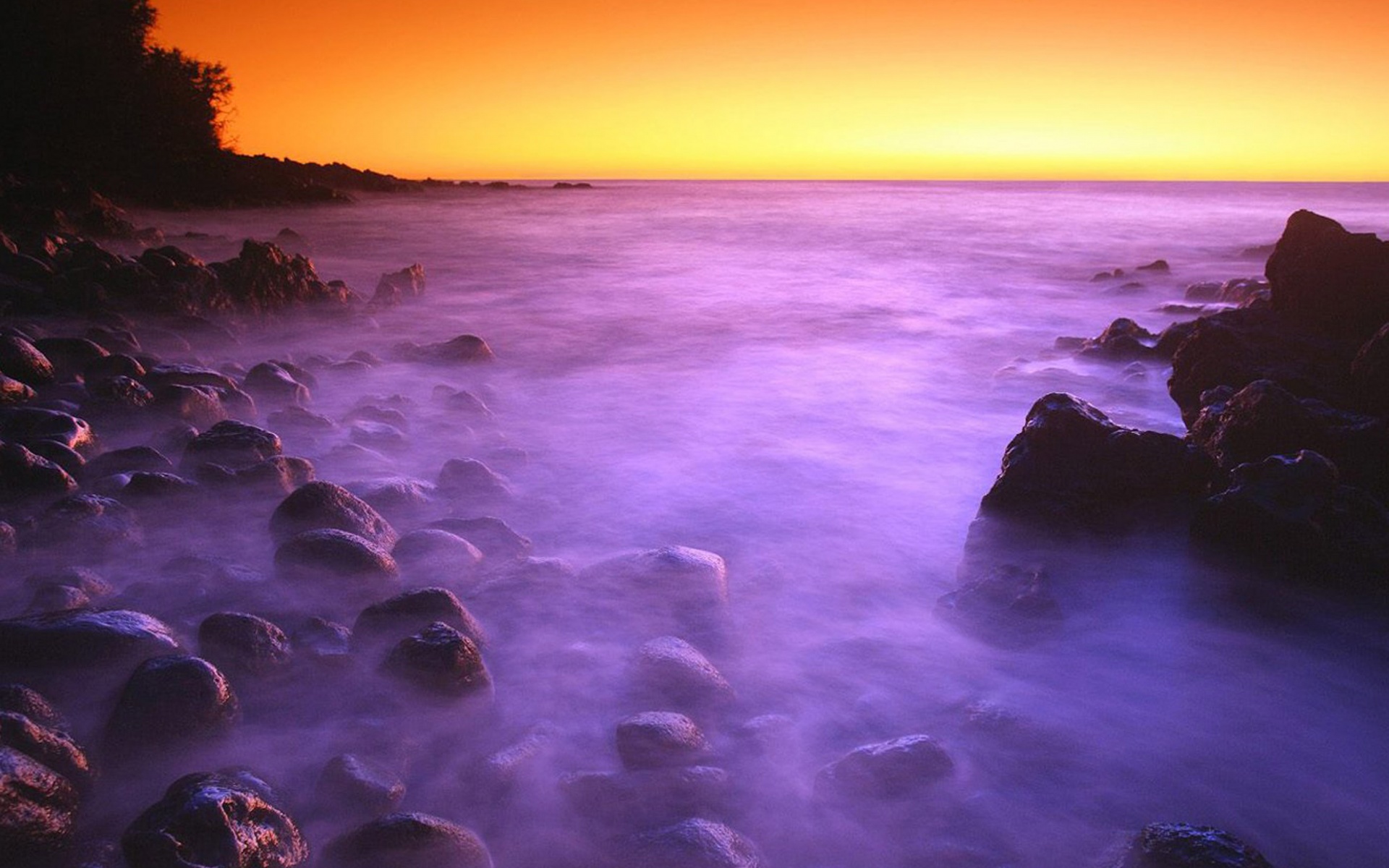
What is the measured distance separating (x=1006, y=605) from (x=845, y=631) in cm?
69

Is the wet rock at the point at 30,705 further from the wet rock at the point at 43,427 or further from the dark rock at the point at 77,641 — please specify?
the wet rock at the point at 43,427

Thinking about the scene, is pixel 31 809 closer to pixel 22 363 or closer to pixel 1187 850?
pixel 1187 850

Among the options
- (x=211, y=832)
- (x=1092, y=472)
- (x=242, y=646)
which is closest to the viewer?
(x=211, y=832)

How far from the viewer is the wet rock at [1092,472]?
4.12 meters

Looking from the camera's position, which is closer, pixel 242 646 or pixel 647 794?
pixel 647 794

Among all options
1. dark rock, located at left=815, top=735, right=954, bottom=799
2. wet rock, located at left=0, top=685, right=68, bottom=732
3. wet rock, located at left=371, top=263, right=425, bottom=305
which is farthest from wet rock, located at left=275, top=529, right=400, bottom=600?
wet rock, located at left=371, top=263, right=425, bottom=305

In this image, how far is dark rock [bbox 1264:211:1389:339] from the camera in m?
5.31

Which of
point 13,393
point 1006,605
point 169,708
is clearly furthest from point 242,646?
point 13,393

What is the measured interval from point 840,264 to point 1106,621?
1662 cm

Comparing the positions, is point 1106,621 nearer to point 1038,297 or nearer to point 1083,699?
point 1083,699

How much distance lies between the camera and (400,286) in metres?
12.0

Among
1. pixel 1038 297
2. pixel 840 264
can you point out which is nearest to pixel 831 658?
pixel 1038 297

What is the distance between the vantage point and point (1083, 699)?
298 cm

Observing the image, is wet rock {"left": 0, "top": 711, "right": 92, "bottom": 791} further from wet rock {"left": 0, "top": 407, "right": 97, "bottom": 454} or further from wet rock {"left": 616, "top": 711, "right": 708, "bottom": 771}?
wet rock {"left": 0, "top": 407, "right": 97, "bottom": 454}
